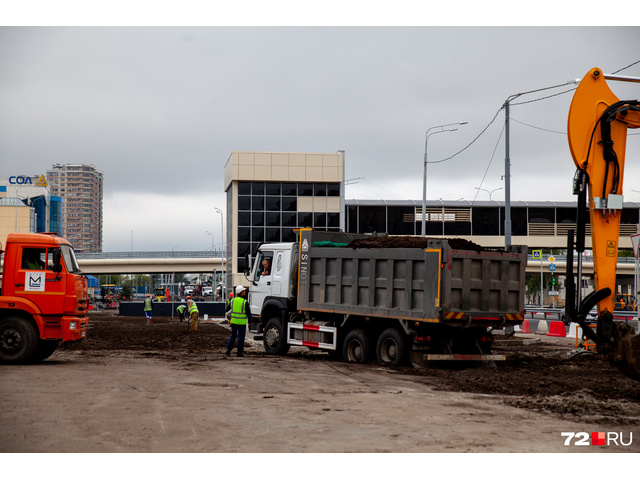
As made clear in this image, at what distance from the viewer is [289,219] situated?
64062mm

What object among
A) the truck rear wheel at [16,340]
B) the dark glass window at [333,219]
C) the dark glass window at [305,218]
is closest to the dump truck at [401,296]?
the truck rear wheel at [16,340]

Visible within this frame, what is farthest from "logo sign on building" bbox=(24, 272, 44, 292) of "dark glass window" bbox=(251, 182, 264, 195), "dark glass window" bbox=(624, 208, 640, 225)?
"dark glass window" bbox=(624, 208, 640, 225)

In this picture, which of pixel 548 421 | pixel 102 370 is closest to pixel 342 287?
pixel 102 370

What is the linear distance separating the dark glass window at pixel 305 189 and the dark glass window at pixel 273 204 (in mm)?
1978

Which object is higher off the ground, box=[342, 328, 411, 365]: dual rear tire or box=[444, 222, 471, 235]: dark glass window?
box=[444, 222, 471, 235]: dark glass window

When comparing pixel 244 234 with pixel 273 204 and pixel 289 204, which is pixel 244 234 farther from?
pixel 289 204

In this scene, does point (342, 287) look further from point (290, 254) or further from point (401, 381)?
point (401, 381)

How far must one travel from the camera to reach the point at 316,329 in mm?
18281

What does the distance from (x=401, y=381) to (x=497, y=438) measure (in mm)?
5572

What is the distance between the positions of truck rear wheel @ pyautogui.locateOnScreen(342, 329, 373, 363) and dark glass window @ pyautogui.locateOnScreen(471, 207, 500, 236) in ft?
174

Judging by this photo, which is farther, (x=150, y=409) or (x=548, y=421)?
(x=150, y=409)

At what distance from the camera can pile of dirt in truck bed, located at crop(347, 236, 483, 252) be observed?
15352mm

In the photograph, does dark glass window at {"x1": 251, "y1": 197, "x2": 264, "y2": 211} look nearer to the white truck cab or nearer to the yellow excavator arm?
the white truck cab

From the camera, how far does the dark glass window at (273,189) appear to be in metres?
64.6
